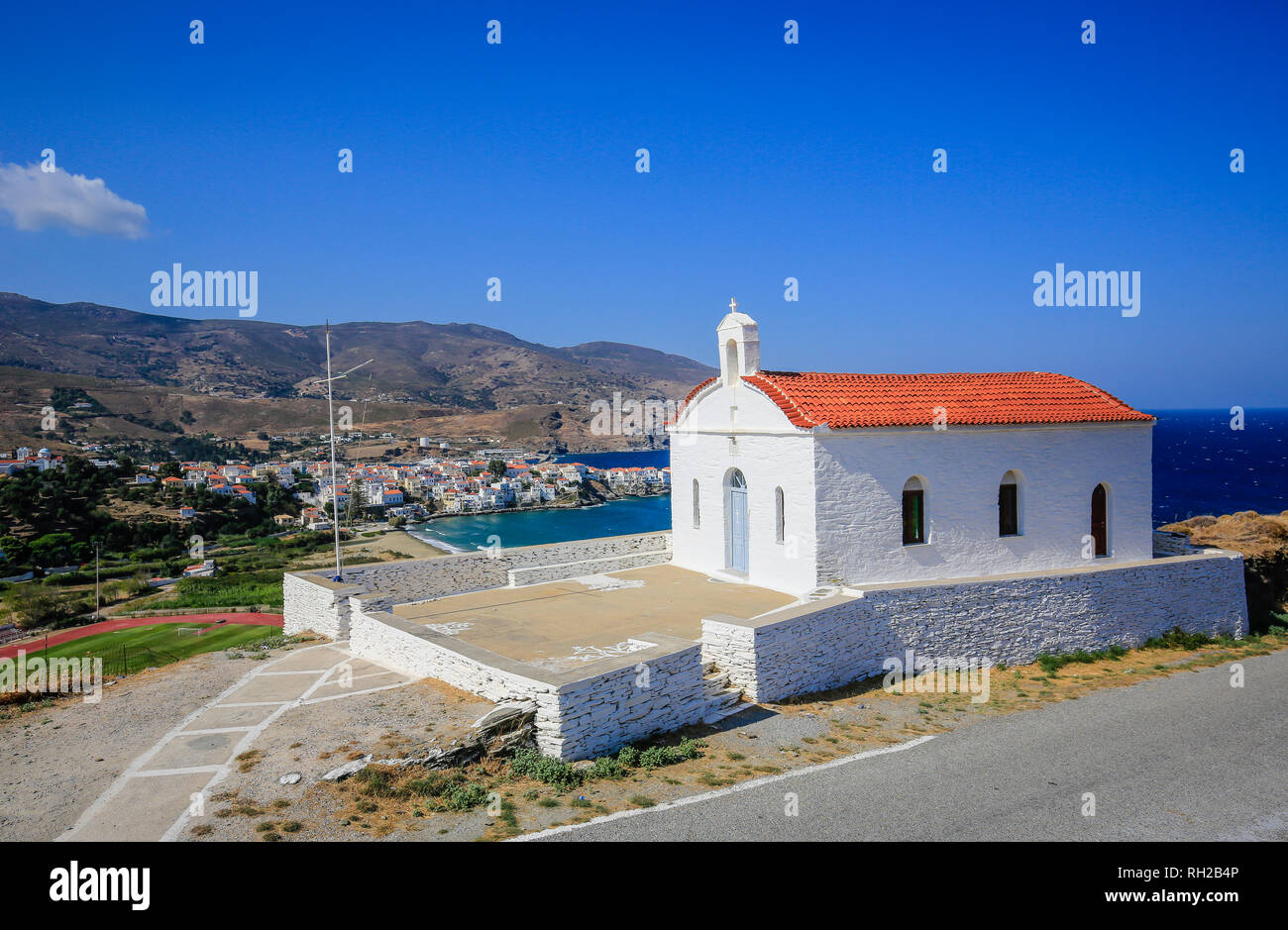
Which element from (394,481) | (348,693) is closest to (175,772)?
(348,693)

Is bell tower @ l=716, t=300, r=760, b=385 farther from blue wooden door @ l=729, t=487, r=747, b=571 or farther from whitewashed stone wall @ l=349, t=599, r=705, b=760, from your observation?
whitewashed stone wall @ l=349, t=599, r=705, b=760

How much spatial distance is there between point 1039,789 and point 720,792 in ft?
12.7

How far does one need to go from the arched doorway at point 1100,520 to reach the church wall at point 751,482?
7847 millimetres

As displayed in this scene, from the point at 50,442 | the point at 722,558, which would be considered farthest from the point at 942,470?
the point at 50,442

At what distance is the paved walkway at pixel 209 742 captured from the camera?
7.75m

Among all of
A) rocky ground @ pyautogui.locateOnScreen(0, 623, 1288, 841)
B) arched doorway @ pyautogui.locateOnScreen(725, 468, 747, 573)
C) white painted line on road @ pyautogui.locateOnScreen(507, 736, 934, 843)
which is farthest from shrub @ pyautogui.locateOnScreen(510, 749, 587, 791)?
arched doorway @ pyautogui.locateOnScreen(725, 468, 747, 573)

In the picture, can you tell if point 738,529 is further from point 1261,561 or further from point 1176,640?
point 1261,561

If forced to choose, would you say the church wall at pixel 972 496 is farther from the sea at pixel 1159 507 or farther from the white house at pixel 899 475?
the sea at pixel 1159 507

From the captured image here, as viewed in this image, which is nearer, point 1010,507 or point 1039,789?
point 1039,789

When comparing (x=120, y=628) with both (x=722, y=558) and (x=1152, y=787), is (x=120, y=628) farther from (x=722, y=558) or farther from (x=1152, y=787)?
(x=1152, y=787)

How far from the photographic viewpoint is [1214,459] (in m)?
106

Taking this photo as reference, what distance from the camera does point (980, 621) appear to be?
15.5 metres
